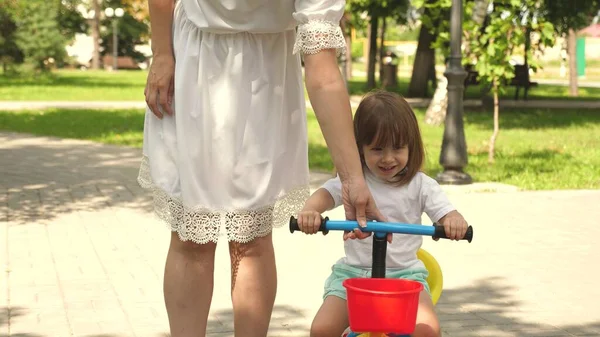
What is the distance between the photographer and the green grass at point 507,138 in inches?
458

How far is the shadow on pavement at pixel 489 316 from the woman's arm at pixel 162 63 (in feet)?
7.12

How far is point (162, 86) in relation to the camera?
3.45 m

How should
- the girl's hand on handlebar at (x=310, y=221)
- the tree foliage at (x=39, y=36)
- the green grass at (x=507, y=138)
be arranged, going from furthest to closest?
the tree foliage at (x=39, y=36) → the green grass at (x=507, y=138) → the girl's hand on handlebar at (x=310, y=221)

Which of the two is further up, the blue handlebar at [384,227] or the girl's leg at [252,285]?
the blue handlebar at [384,227]

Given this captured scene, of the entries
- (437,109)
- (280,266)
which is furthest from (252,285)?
(437,109)

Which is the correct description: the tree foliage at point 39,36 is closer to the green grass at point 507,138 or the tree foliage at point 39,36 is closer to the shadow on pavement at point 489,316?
the green grass at point 507,138

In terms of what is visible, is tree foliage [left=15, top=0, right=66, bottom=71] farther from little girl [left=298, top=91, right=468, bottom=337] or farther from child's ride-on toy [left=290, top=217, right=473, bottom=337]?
child's ride-on toy [left=290, top=217, right=473, bottom=337]

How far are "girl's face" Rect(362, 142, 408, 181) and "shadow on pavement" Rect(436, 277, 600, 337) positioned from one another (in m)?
1.75

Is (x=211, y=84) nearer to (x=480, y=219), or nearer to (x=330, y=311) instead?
(x=330, y=311)

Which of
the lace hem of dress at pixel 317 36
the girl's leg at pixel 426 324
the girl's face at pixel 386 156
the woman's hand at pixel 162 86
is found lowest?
the girl's leg at pixel 426 324

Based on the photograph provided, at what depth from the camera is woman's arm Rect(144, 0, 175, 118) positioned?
3439 millimetres

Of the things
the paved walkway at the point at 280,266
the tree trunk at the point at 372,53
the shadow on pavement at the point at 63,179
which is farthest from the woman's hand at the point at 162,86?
the tree trunk at the point at 372,53

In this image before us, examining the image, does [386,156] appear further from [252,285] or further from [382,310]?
[382,310]

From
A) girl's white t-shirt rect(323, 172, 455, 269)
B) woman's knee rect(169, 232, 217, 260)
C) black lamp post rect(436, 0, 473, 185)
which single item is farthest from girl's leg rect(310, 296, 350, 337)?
black lamp post rect(436, 0, 473, 185)
